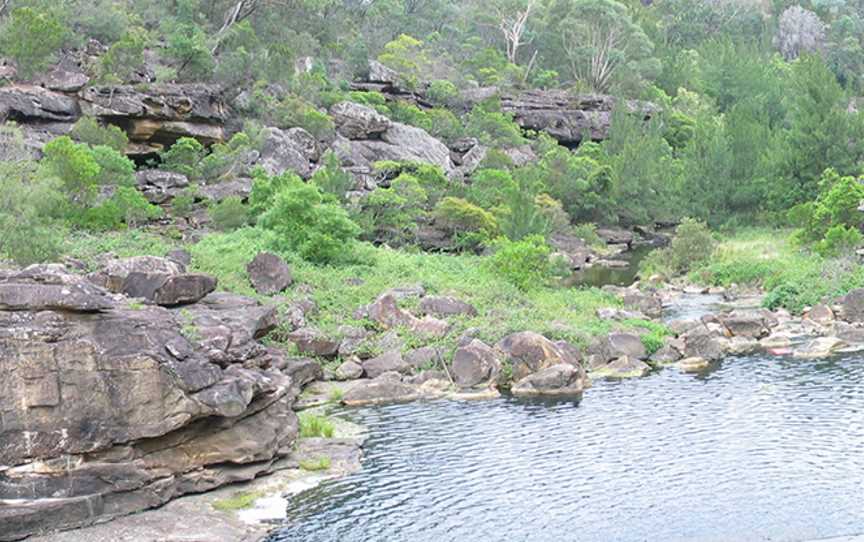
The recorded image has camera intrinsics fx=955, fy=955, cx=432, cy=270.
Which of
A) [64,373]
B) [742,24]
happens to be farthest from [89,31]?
[742,24]

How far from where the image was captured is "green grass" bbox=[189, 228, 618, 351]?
34375mm

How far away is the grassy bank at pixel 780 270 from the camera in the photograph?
40.9 meters

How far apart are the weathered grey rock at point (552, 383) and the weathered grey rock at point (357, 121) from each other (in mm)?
41360

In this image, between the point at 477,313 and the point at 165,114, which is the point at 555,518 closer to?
the point at 477,313

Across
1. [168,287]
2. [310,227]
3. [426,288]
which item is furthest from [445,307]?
[168,287]

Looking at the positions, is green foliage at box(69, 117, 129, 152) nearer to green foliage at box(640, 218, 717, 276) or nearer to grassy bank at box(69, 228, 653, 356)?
grassy bank at box(69, 228, 653, 356)

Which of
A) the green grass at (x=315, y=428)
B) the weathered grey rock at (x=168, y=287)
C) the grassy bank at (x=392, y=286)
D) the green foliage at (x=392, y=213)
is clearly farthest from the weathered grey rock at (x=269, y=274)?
the green foliage at (x=392, y=213)

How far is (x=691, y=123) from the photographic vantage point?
90.5 meters

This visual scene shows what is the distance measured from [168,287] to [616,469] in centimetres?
1497

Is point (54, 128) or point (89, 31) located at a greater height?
point (89, 31)

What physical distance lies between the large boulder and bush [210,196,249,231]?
1064 inches

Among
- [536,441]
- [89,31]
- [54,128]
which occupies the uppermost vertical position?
[89,31]

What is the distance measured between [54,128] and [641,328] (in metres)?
35.6

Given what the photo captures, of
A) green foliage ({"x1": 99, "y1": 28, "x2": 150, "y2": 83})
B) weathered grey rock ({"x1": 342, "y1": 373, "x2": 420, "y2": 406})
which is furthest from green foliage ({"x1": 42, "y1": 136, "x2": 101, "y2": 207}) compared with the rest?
weathered grey rock ({"x1": 342, "y1": 373, "x2": 420, "y2": 406})
